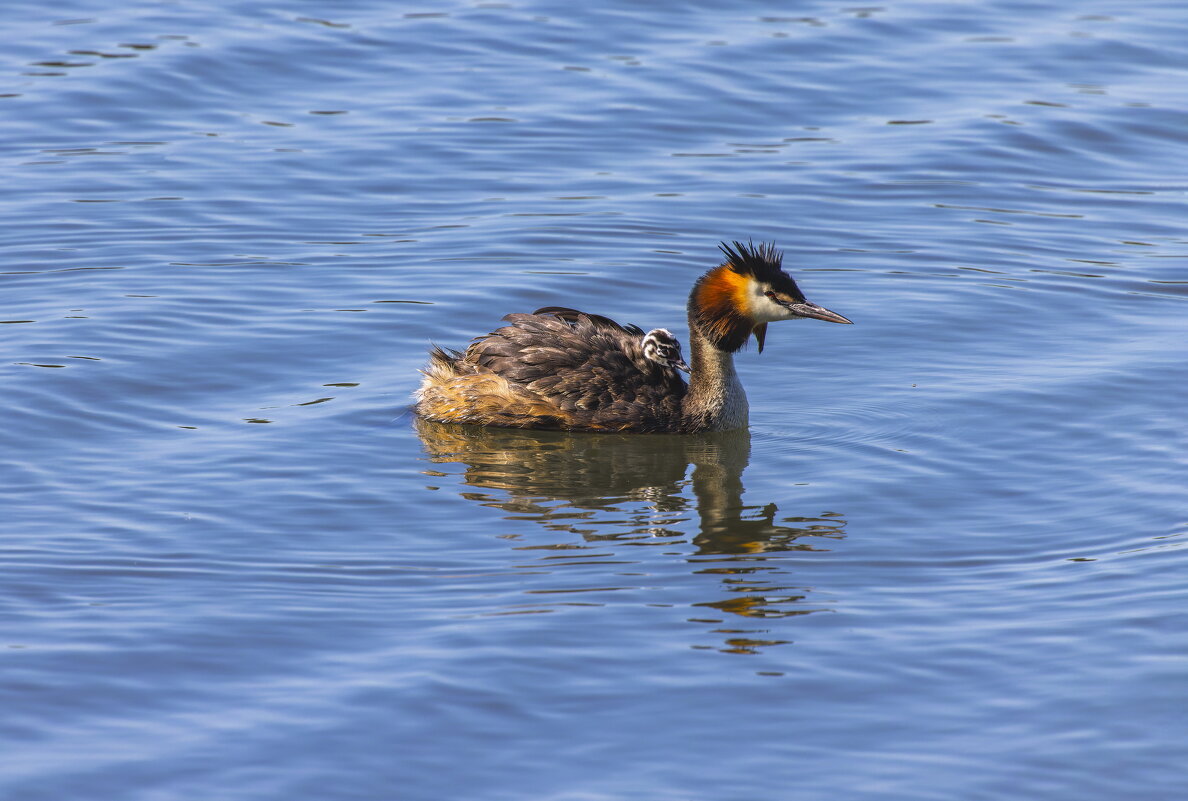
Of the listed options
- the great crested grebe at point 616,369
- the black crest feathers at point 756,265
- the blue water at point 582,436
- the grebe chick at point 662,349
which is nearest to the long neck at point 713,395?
the great crested grebe at point 616,369

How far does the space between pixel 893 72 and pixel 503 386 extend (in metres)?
9.27

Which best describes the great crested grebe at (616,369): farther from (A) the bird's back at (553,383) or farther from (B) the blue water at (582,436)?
(B) the blue water at (582,436)

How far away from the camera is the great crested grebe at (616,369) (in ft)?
34.1

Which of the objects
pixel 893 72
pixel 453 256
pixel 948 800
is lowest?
pixel 948 800

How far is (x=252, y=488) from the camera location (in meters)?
9.11

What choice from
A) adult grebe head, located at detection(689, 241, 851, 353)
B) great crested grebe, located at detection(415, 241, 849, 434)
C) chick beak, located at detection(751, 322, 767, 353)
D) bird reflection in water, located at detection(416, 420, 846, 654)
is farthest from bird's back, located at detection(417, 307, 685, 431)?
chick beak, located at detection(751, 322, 767, 353)

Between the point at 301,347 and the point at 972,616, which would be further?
the point at 301,347

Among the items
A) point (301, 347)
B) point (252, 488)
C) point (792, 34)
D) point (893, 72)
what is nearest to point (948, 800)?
point (252, 488)

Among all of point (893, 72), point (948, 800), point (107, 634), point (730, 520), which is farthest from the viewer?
point (893, 72)

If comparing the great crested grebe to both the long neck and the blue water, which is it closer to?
the long neck

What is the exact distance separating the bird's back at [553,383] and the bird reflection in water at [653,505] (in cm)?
11

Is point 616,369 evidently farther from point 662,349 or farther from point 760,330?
point 760,330

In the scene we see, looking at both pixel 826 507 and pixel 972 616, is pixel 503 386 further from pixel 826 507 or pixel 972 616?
pixel 972 616

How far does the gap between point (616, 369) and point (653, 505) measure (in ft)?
4.66
